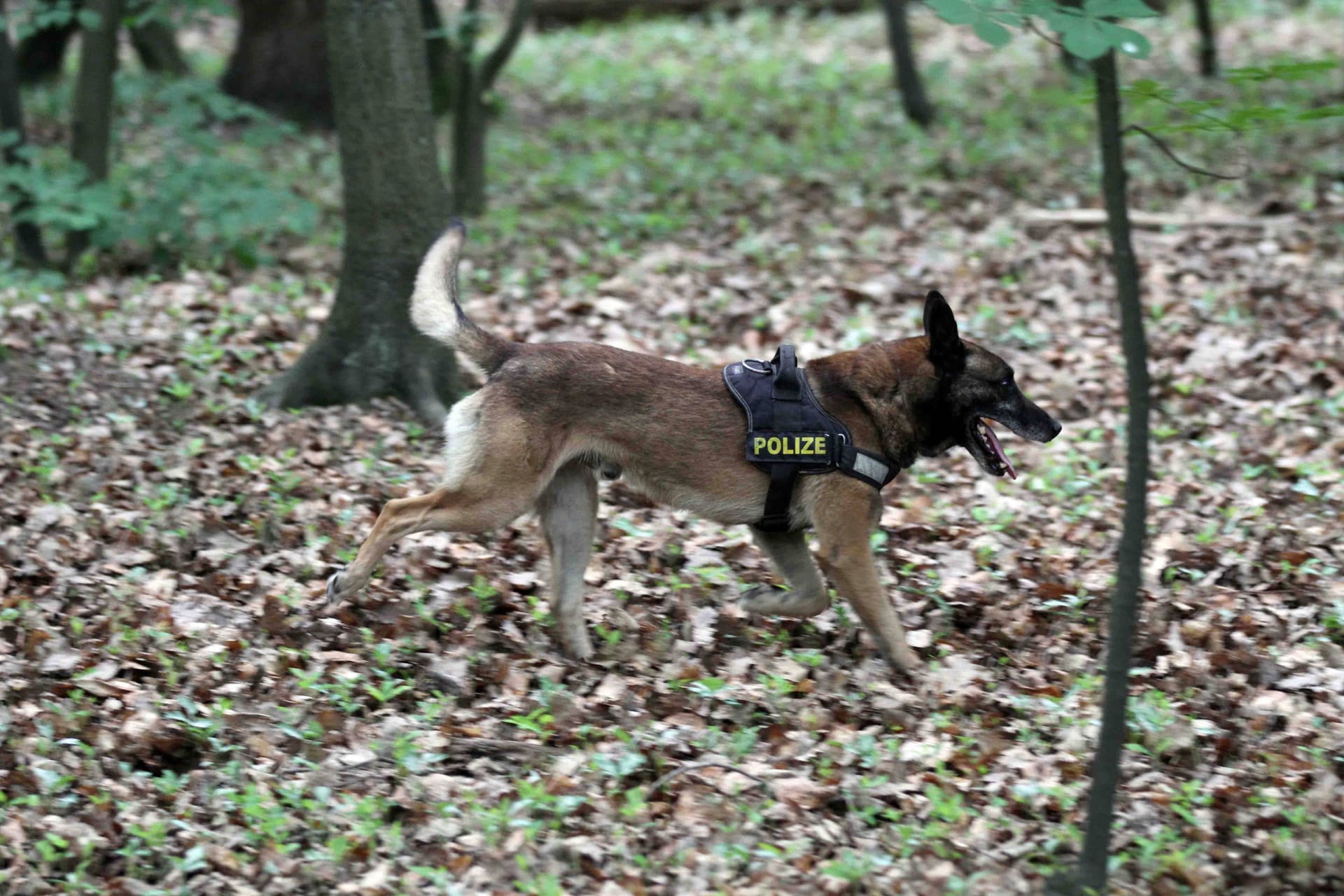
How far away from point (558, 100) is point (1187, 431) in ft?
40.8

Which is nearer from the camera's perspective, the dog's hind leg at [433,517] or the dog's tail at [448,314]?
the dog's hind leg at [433,517]

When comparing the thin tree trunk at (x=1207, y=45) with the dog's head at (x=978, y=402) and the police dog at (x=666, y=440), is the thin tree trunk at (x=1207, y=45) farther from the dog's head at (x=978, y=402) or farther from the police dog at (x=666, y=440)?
the police dog at (x=666, y=440)

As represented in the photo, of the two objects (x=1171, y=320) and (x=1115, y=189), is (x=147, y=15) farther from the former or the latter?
(x=1115, y=189)

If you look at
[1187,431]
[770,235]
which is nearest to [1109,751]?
[1187,431]

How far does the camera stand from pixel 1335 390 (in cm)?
880

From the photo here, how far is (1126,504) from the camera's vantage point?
4.07 metres

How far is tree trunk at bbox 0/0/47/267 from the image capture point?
1092cm

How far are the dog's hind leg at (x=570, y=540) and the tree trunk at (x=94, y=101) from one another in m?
7.21

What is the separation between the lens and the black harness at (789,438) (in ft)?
20.1

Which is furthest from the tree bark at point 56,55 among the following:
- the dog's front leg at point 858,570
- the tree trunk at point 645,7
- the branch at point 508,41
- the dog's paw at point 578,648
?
the dog's front leg at point 858,570

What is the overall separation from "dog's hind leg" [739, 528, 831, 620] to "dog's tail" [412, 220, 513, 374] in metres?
1.60

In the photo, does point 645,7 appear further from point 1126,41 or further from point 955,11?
point 1126,41

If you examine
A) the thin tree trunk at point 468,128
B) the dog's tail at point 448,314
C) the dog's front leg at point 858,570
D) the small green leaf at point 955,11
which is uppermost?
the small green leaf at point 955,11

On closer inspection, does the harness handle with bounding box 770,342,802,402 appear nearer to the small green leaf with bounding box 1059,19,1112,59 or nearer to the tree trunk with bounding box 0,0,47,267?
the small green leaf with bounding box 1059,19,1112,59
